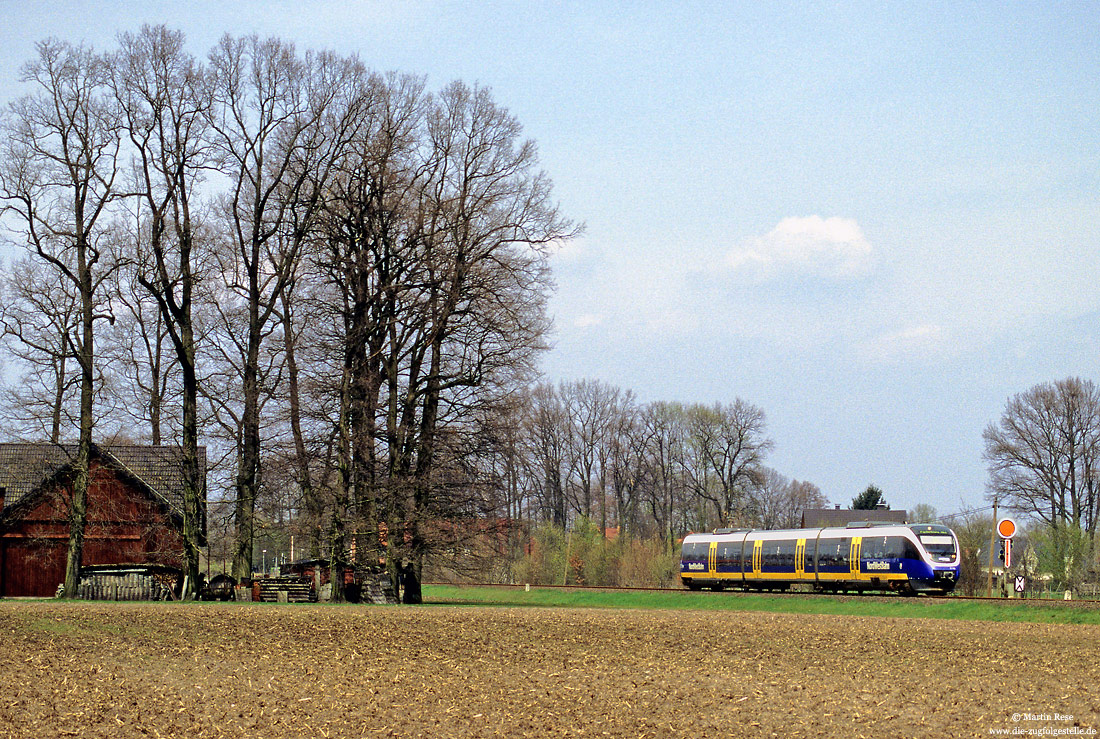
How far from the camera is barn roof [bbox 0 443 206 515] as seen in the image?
42.9 metres

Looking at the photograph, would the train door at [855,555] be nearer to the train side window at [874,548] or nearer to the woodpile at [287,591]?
the train side window at [874,548]

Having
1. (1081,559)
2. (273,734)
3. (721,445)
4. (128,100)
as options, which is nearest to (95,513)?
(128,100)

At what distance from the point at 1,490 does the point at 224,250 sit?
46.0ft

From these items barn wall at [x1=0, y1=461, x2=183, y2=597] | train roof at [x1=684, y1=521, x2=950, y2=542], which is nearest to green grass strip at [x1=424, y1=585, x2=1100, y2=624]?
train roof at [x1=684, y1=521, x2=950, y2=542]

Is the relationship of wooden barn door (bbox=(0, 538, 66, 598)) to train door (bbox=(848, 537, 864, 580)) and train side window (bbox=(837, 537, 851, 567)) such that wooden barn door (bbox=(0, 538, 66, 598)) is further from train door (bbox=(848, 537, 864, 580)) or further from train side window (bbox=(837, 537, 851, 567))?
train door (bbox=(848, 537, 864, 580))

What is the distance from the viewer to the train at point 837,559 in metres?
42.2

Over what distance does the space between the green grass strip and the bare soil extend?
20.1ft

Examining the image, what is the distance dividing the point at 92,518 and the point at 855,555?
1179 inches

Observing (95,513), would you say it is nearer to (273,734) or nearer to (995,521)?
(273,734)

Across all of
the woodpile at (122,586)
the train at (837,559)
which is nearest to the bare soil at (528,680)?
the woodpile at (122,586)

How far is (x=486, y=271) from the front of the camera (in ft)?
128

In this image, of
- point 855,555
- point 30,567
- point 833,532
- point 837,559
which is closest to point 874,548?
point 855,555

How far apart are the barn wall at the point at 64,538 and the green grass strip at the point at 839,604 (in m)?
15.2

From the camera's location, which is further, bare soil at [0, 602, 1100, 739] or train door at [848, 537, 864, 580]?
train door at [848, 537, 864, 580]
